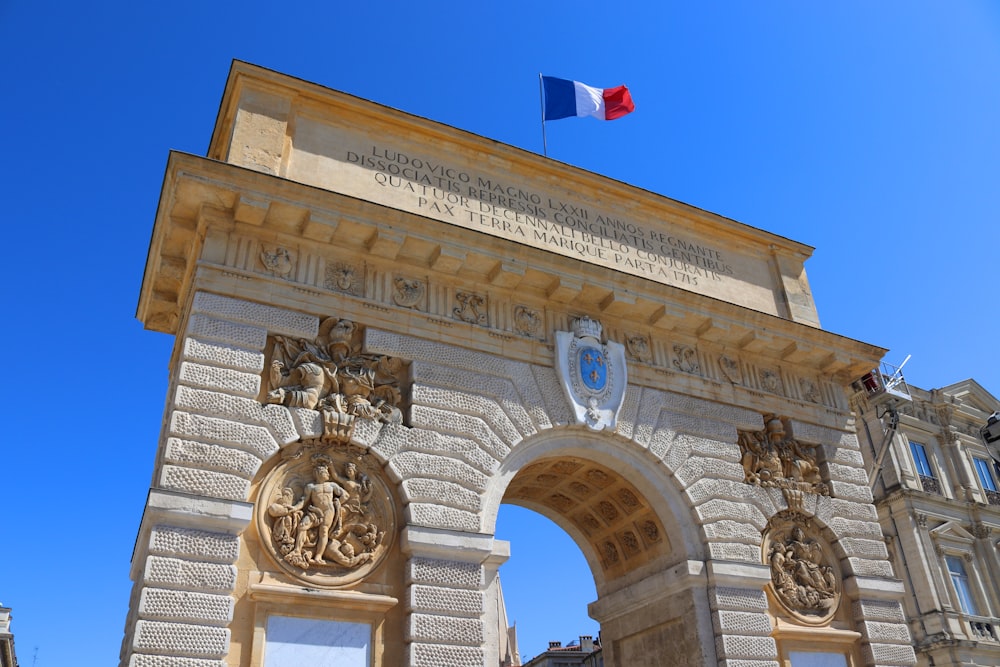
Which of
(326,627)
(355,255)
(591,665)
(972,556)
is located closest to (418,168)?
(355,255)

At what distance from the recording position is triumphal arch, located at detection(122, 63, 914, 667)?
9.35 meters

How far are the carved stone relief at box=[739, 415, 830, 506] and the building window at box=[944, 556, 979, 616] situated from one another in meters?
12.5

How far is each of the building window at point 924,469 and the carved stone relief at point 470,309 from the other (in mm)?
18427

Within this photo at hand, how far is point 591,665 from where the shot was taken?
31844mm

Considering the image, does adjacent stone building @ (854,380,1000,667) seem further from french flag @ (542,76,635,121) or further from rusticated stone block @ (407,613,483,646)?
rusticated stone block @ (407,613,483,646)

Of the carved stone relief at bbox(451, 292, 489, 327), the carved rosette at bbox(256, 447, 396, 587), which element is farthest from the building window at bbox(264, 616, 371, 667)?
the carved stone relief at bbox(451, 292, 489, 327)

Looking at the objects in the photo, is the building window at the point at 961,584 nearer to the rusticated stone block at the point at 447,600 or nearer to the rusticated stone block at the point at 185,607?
the rusticated stone block at the point at 447,600

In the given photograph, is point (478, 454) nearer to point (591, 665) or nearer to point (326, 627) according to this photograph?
point (326, 627)

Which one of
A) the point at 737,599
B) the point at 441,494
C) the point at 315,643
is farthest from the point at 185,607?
the point at 737,599

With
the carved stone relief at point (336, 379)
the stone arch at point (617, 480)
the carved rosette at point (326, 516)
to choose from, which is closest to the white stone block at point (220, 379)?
the carved stone relief at point (336, 379)

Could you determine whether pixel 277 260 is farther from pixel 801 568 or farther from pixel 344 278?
pixel 801 568

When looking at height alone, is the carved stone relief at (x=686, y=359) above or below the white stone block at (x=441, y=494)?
above

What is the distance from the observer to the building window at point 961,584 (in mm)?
22906

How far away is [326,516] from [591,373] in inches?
179
